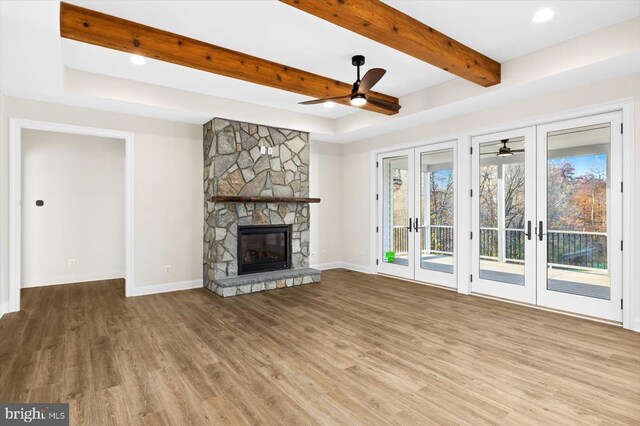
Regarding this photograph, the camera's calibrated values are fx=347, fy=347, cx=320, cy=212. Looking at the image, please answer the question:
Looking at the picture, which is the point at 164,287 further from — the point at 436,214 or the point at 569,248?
the point at 569,248

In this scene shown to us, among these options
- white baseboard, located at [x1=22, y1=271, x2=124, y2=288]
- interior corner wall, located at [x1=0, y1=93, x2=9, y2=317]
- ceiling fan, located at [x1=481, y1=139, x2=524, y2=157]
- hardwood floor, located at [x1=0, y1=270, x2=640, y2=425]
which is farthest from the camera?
white baseboard, located at [x1=22, y1=271, x2=124, y2=288]

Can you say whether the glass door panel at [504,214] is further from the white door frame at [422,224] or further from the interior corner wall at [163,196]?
the interior corner wall at [163,196]

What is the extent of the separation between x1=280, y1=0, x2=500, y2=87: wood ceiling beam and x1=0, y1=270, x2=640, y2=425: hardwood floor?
2844 millimetres

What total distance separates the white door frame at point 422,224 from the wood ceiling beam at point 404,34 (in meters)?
1.51

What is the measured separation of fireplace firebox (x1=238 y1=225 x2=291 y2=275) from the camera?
5884mm

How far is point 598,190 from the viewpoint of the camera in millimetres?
4102

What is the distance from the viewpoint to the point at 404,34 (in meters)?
3.17

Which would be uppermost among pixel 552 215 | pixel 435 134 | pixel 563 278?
pixel 435 134

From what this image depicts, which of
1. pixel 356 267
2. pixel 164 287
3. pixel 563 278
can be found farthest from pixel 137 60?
pixel 563 278

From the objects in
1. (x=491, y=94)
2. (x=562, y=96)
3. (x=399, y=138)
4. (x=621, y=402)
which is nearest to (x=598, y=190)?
(x=562, y=96)

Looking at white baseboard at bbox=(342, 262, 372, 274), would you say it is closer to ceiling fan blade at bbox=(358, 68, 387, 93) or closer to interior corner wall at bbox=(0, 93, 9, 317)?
ceiling fan blade at bbox=(358, 68, 387, 93)

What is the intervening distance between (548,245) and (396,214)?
105 inches

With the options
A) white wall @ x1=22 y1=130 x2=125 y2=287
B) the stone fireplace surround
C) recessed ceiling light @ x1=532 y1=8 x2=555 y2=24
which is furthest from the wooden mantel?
recessed ceiling light @ x1=532 y1=8 x2=555 y2=24

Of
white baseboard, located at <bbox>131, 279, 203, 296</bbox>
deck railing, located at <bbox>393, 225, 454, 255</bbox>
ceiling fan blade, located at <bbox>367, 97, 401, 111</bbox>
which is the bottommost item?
white baseboard, located at <bbox>131, 279, 203, 296</bbox>
